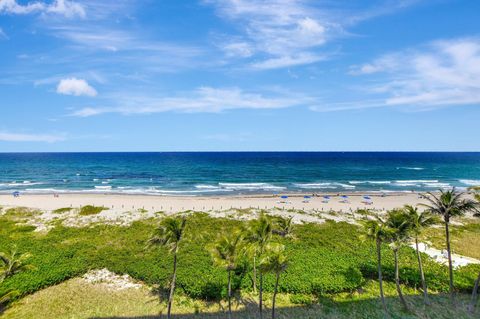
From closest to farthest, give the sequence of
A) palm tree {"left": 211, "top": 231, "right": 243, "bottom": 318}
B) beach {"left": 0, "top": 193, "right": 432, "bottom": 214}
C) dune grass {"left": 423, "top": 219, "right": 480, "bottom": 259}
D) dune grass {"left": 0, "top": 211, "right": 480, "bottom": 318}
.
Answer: palm tree {"left": 211, "top": 231, "right": 243, "bottom": 318}
dune grass {"left": 0, "top": 211, "right": 480, "bottom": 318}
dune grass {"left": 423, "top": 219, "right": 480, "bottom": 259}
beach {"left": 0, "top": 193, "right": 432, "bottom": 214}

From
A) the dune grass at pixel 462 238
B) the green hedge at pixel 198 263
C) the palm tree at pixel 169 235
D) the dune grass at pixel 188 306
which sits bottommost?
the dune grass at pixel 188 306

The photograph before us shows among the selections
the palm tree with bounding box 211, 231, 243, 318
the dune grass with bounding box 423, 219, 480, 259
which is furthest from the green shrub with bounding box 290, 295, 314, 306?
the dune grass with bounding box 423, 219, 480, 259

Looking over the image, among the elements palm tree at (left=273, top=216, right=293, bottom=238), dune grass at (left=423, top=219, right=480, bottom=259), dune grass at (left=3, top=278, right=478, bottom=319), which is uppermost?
palm tree at (left=273, top=216, right=293, bottom=238)

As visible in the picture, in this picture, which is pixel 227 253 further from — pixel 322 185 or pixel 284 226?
pixel 322 185

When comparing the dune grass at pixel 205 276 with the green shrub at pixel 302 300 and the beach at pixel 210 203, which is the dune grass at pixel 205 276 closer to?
the green shrub at pixel 302 300

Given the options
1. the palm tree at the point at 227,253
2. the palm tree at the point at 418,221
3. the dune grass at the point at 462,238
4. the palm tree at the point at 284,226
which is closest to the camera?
the palm tree at the point at 227,253

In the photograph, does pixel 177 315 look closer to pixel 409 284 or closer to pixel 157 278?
pixel 157 278

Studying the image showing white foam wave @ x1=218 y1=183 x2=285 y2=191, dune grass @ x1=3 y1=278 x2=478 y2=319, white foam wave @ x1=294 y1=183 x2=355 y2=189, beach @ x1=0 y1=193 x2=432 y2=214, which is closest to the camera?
dune grass @ x1=3 y1=278 x2=478 y2=319

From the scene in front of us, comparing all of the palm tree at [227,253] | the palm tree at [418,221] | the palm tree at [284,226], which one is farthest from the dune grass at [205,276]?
the palm tree at [418,221]

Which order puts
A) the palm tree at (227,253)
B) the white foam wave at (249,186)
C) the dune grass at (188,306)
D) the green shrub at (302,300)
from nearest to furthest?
1. the palm tree at (227,253)
2. the dune grass at (188,306)
3. the green shrub at (302,300)
4. the white foam wave at (249,186)

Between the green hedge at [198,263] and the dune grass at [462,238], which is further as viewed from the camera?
the dune grass at [462,238]

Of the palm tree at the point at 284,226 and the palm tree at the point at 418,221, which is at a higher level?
the palm tree at the point at 418,221

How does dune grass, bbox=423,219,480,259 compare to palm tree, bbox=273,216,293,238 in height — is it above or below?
below

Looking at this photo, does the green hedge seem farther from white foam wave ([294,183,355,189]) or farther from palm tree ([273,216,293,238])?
white foam wave ([294,183,355,189])
